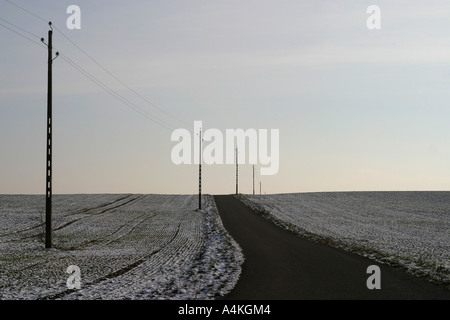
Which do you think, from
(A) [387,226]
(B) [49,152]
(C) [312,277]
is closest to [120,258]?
(B) [49,152]

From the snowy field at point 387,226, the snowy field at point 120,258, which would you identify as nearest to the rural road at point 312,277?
the snowy field at point 120,258

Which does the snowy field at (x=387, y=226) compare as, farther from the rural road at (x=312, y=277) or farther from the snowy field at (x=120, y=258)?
the snowy field at (x=120, y=258)

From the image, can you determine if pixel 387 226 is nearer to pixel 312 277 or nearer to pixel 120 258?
pixel 120 258

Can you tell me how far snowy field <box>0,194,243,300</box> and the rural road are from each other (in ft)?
3.07

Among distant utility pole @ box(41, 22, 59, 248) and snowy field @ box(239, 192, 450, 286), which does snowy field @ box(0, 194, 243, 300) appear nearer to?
distant utility pole @ box(41, 22, 59, 248)

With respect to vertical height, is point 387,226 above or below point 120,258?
below

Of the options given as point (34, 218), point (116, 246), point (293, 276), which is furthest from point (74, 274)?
point (34, 218)

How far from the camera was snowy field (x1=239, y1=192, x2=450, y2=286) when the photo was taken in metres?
25.0

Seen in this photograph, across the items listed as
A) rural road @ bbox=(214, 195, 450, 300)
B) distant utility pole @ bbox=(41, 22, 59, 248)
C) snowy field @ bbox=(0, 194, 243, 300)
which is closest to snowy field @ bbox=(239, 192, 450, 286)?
rural road @ bbox=(214, 195, 450, 300)

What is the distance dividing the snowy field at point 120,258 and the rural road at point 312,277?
36.9 inches

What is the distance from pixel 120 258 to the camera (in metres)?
27.4

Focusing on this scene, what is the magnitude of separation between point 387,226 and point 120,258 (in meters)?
33.5

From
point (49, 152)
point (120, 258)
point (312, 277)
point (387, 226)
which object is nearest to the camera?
point (312, 277)
